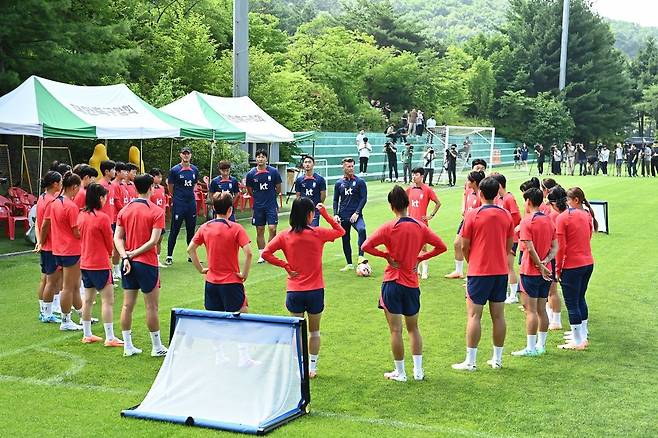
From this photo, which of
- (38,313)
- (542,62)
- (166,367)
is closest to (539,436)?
(166,367)

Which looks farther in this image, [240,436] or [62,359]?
[62,359]

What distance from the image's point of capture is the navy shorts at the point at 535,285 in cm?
899

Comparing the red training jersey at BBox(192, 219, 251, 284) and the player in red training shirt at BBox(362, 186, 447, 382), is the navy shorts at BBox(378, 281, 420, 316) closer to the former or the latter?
the player in red training shirt at BBox(362, 186, 447, 382)

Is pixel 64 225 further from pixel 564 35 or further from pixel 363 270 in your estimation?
pixel 564 35

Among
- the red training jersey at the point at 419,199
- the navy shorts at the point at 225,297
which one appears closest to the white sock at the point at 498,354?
the navy shorts at the point at 225,297

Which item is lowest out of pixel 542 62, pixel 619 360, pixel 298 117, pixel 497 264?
pixel 619 360

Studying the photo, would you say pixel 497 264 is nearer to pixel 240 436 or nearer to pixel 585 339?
pixel 585 339

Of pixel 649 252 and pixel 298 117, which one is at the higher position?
pixel 298 117

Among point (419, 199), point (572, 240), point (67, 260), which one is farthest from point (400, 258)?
point (419, 199)

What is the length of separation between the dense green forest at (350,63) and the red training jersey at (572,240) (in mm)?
14081

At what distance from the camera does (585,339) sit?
9734mm

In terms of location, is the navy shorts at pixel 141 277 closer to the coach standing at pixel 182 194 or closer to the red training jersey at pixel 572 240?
the red training jersey at pixel 572 240

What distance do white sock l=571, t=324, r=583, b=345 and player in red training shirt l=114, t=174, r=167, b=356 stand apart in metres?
4.65

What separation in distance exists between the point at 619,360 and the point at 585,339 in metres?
0.67
